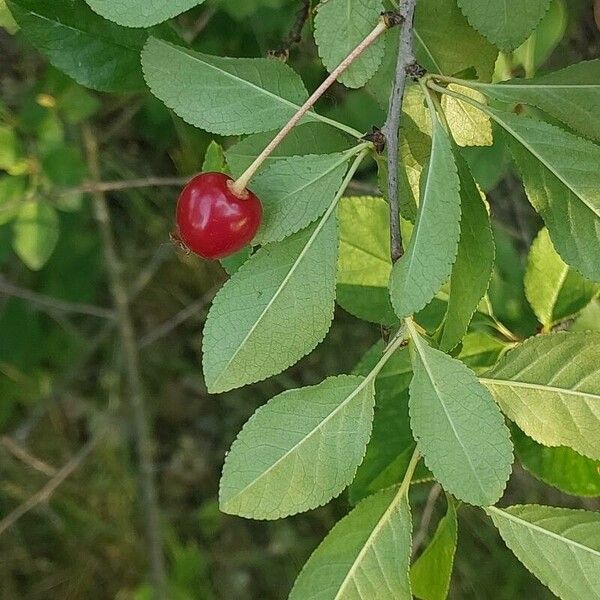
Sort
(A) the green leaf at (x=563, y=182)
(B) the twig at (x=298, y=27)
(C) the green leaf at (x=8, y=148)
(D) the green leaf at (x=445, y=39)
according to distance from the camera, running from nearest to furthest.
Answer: (A) the green leaf at (x=563, y=182) < (D) the green leaf at (x=445, y=39) < (B) the twig at (x=298, y=27) < (C) the green leaf at (x=8, y=148)

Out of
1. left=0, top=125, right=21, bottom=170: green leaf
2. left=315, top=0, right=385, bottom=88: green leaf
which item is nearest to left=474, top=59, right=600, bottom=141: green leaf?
left=315, top=0, right=385, bottom=88: green leaf

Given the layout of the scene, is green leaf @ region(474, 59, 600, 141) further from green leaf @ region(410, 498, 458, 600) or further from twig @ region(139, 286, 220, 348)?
twig @ region(139, 286, 220, 348)

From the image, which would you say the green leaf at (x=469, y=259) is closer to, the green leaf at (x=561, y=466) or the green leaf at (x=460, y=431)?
the green leaf at (x=460, y=431)

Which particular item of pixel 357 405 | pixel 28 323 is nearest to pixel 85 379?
pixel 28 323

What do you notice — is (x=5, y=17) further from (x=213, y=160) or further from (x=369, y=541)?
(x=369, y=541)

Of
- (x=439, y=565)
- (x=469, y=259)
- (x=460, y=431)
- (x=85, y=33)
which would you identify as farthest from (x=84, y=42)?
(x=439, y=565)

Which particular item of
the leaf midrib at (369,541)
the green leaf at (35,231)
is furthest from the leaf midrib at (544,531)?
the green leaf at (35,231)
